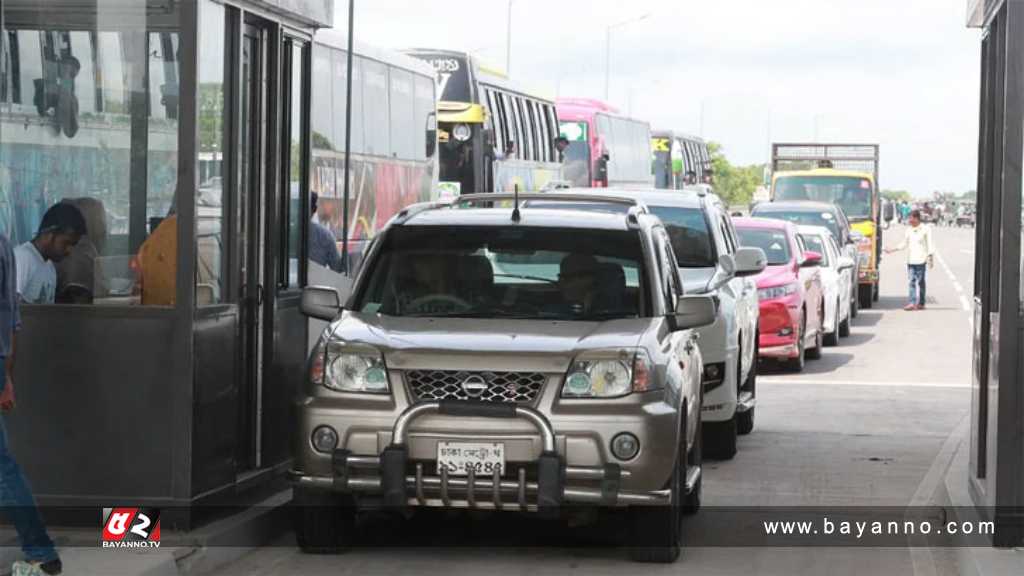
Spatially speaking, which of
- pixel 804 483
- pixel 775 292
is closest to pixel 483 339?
pixel 804 483

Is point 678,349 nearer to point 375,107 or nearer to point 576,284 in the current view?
point 576,284

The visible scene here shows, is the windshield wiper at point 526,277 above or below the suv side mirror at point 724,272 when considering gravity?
above

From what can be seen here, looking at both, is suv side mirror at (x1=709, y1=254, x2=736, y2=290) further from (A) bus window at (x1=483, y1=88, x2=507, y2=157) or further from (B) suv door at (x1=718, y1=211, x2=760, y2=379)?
(A) bus window at (x1=483, y1=88, x2=507, y2=157)

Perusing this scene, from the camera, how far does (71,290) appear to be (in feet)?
31.6

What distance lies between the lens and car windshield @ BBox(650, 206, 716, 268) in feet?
50.0

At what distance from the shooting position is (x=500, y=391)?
918 centimetres

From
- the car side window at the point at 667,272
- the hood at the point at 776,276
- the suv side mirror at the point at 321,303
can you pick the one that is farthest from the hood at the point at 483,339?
the hood at the point at 776,276

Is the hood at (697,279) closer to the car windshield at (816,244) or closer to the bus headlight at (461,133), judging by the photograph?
the car windshield at (816,244)

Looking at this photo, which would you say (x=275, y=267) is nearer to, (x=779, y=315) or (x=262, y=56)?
(x=262, y=56)

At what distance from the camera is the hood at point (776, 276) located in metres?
22.3

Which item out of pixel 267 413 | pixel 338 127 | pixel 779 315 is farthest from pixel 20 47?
pixel 779 315

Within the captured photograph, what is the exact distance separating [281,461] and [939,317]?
2418 centimetres

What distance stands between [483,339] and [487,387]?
308mm

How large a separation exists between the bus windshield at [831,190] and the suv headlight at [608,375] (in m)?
30.0
